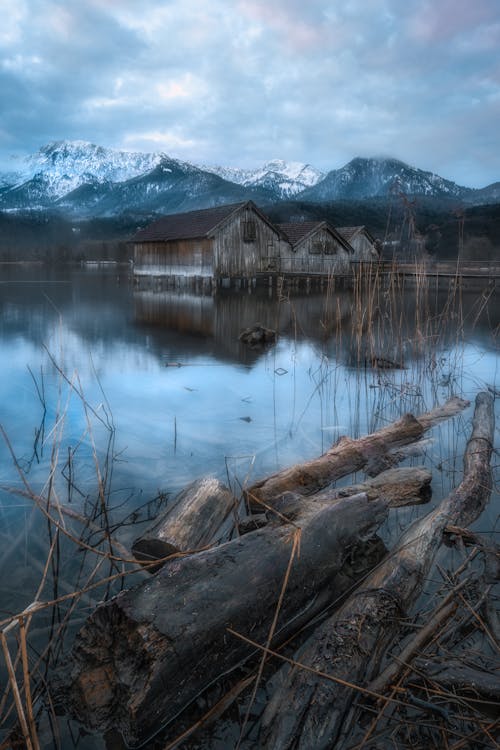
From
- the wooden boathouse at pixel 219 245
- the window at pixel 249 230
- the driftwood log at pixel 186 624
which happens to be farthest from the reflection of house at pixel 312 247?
the driftwood log at pixel 186 624

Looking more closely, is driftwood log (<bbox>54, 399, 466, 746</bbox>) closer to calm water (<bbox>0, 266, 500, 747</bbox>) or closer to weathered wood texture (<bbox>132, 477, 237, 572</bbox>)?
calm water (<bbox>0, 266, 500, 747</bbox>)

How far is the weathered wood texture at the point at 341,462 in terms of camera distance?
12.2 feet

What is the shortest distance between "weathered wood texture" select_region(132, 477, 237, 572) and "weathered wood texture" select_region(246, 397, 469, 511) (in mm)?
238

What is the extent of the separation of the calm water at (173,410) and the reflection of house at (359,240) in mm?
22840

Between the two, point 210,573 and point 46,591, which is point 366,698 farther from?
point 46,591

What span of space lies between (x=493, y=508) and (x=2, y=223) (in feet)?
400

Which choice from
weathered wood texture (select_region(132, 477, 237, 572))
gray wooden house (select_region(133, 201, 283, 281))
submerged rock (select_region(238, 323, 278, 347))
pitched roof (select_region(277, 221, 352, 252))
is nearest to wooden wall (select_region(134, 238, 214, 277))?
gray wooden house (select_region(133, 201, 283, 281))

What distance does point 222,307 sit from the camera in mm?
20688

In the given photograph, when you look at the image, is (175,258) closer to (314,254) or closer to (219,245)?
(219,245)

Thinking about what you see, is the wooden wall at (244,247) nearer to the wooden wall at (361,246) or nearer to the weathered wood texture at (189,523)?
the wooden wall at (361,246)

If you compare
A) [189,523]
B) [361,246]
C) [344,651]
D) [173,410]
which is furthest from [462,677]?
[361,246]

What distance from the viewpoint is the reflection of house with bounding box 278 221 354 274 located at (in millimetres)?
31500

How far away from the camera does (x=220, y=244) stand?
90.7ft

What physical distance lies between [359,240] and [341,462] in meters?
34.1
